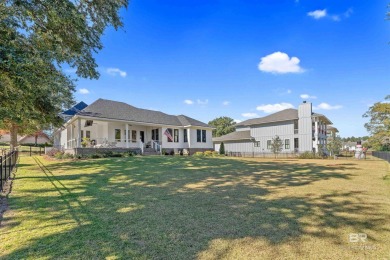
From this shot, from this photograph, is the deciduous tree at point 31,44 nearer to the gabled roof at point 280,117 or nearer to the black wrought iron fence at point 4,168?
the black wrought iron fence at point 4,168

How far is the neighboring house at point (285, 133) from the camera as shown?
97.9 ft

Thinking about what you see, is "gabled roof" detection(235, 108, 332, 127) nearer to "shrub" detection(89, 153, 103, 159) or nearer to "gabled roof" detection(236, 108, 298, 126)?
"gabled roof" detection(236, 108, 298, 126)

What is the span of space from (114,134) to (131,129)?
7.10ft

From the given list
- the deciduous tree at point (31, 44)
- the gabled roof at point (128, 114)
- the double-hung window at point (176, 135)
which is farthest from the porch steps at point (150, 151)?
the deciduous tree at point (31, 44)

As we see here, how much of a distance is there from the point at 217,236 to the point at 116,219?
2.05m

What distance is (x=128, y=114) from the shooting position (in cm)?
2336

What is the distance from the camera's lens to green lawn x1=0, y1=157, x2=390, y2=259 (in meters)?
3.09

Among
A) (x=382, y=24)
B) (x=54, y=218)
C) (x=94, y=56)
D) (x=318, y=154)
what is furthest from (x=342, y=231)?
(x=318, y=154)

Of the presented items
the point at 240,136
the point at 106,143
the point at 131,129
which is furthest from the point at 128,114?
the point at 240,136

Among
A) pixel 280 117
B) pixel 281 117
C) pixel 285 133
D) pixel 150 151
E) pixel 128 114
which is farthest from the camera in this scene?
pixel 280 117

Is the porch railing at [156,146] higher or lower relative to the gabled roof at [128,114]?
lower

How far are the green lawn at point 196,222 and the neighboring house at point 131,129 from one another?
45.4 ft

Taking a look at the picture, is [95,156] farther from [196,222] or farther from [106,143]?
[196,222]

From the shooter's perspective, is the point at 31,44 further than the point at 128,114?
No
